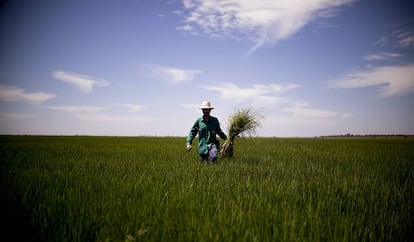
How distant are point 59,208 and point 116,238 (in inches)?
38.4

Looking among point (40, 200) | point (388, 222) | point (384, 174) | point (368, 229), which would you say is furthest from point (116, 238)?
point (384, 174)

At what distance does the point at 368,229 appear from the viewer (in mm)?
2490

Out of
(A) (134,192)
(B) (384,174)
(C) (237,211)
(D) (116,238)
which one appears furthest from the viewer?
(B) (384,174)

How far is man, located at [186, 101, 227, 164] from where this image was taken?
7.00 metres

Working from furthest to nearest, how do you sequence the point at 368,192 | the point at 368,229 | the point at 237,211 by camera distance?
the point at 368,192
the point at 237,211
the point at 368,229

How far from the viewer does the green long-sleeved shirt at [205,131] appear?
23.5ft

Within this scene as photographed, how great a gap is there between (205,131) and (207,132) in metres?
0.06

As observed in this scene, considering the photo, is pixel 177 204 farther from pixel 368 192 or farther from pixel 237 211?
pixel 368 192

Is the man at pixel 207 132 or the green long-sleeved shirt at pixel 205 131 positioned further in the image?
the green long-sleeved shirt at pixel 205 131

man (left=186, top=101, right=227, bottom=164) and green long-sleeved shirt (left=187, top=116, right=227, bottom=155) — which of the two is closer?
man (left=186, top=101, right=227, bottom=164)

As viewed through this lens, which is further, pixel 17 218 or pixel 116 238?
pixel 17 218

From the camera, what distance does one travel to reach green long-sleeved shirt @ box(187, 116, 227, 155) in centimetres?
715

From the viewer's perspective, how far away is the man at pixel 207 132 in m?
7.00

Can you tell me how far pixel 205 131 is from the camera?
7.17m
